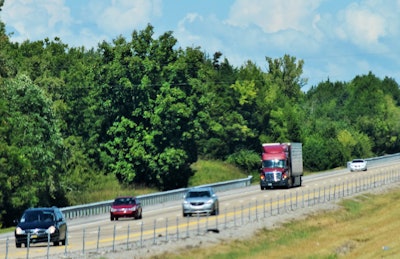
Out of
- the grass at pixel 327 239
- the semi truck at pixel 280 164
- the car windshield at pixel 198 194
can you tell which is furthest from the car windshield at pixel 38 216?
the semi truck at pixel 280 164

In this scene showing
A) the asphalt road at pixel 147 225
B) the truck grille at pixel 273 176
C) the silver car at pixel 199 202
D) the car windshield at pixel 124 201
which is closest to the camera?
the asphalt road at pixel 147 225

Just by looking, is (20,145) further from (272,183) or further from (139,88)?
(139,88)

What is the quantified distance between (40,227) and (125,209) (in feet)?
74.0

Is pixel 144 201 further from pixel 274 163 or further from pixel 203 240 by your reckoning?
pixel 203 240

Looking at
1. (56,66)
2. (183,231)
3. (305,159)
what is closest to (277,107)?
(305,159)

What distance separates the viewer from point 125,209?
6431 cm

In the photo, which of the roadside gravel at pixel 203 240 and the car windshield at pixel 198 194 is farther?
the car windshield at pixel 198 194

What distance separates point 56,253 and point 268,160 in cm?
4643

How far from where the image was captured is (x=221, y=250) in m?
50.1

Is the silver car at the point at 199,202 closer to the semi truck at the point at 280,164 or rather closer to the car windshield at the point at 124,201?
the car windshield at the point at 124,201

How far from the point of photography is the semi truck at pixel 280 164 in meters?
84.9

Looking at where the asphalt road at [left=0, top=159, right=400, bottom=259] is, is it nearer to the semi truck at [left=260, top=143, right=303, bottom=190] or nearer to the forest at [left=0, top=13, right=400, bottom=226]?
the semi truck at [left=260, top=143, right=303, bottom=190]

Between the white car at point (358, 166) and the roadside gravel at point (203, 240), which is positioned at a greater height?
the white car at point (358, 166)

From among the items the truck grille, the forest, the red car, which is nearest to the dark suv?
the red car
